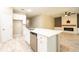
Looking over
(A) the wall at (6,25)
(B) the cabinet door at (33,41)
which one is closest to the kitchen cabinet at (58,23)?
(B) the cabinet door at (33,41)

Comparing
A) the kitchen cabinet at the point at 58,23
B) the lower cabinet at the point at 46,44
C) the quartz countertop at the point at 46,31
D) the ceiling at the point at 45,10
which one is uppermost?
the ceiling at the point at 45,10

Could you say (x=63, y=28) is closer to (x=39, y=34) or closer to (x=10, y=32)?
(x=39, y=34)

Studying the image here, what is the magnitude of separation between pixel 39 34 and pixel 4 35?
0.38 metres

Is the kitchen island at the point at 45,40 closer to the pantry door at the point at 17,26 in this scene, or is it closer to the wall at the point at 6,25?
the pantry door at the point at 17,26

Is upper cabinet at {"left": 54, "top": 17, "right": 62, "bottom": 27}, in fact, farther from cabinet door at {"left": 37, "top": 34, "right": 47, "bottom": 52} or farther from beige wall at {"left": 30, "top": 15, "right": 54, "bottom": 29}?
cabinet door at {"left": 37, "top": 34, "right": 47, "bottom": 52}

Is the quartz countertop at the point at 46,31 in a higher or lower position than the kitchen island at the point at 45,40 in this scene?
higher

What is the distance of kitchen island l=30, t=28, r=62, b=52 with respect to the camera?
1044 mm

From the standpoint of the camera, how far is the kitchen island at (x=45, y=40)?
1.04m

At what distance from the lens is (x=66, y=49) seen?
3.61 ft

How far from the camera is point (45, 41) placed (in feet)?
3.50

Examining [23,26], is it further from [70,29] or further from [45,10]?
[70,29]

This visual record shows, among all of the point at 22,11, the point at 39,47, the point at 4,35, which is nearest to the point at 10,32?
the point at 4,35

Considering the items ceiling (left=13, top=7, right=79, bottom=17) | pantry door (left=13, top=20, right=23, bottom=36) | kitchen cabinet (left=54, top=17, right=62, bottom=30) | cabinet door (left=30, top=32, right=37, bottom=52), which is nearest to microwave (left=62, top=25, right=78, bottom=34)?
kitchen cabinet (left=54, top=17, right=62, bottom=30)
